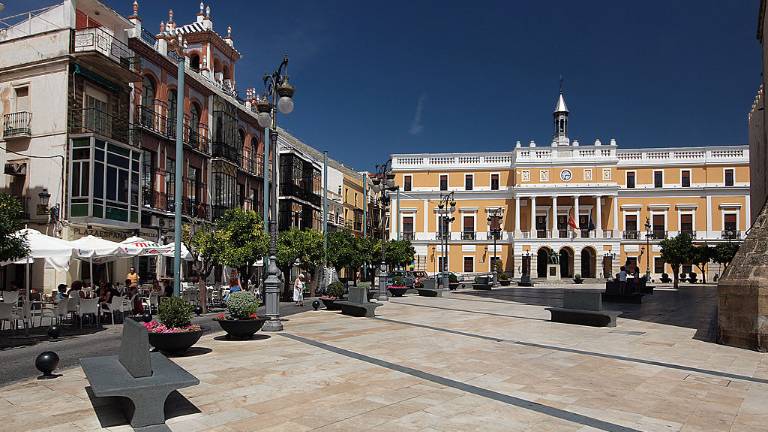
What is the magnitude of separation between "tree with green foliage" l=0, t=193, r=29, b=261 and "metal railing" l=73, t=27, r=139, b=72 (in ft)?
37.3

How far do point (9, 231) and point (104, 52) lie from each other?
12986 mm

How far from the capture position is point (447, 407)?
619 centimetres

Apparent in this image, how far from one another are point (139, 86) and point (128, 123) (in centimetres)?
229

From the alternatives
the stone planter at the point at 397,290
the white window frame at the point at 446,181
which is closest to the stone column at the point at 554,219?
the white window frame at the point at 446,181

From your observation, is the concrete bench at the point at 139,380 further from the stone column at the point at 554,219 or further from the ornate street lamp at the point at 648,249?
the ornate street lamp at the point at 648,249

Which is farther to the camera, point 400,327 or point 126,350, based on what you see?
point 400,327

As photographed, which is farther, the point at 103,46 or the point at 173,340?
A: the point at 103,46

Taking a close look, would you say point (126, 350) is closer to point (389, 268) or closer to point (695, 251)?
point (695, 251)

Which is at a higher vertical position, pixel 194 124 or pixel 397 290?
pixel 194 124

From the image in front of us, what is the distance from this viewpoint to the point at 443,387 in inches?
283

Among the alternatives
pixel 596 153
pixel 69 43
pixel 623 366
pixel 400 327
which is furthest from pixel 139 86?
pixel 596 153

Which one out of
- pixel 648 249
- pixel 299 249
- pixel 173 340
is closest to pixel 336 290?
pixel 299 249

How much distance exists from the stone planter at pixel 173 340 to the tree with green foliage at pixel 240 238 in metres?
7.74

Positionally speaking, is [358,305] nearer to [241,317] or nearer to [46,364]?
[241,317]
